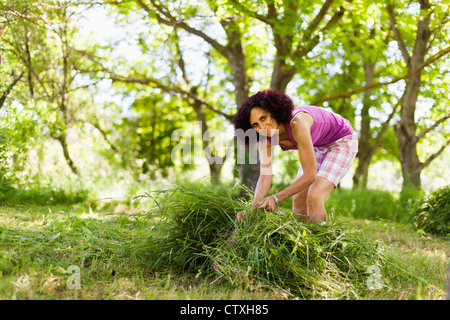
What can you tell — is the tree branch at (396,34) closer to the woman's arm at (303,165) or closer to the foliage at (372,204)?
the foliage at (372,204)

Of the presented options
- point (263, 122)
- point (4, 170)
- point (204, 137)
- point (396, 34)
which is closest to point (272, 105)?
point (263, 122)

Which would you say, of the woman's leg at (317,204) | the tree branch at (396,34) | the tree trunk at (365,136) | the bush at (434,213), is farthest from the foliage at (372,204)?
the woman's leg at (317,204)

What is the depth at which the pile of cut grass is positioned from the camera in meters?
2.15

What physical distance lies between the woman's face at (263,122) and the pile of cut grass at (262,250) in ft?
1.84

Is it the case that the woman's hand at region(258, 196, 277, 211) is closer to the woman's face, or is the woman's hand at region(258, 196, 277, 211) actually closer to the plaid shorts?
the woman's face

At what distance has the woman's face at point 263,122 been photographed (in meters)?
2.70

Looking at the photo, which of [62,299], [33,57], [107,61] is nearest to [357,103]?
[107,61]

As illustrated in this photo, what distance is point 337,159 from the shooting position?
9.91 ft

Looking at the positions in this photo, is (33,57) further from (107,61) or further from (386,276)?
(386,276)

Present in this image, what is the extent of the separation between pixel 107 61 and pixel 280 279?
18.9 feet

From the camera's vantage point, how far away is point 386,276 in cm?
234

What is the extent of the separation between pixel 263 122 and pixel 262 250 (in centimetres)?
94

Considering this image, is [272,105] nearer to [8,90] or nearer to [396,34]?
[8,90]

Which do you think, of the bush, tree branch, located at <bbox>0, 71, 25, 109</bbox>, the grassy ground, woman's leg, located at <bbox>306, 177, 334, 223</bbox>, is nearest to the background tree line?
tree branch, located at <bbox>0, 71, 25, 109</bbox>
